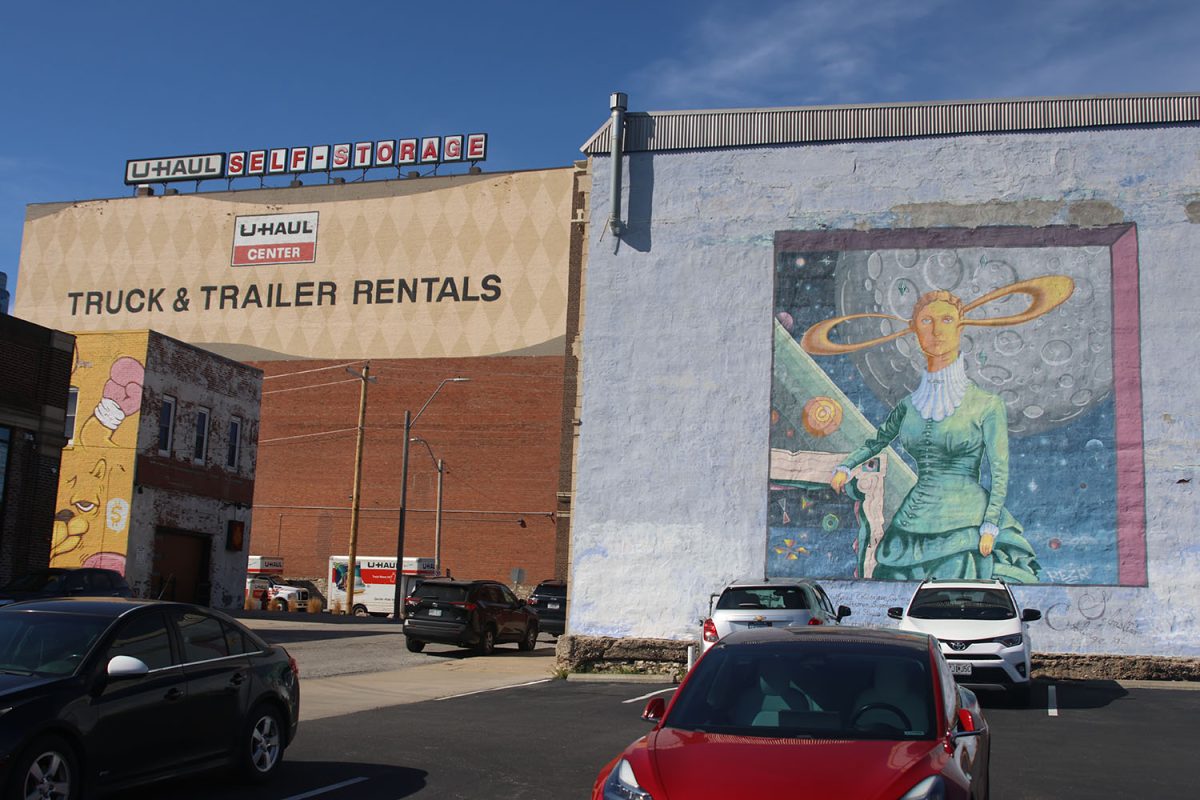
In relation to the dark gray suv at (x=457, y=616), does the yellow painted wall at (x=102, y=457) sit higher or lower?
higher

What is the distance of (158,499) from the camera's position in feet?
118

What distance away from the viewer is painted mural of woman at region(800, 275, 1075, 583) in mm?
20328

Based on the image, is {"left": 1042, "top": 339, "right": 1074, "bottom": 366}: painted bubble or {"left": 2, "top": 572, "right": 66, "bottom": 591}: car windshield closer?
{"left": 1042, "top": 339, "right": 1074, "bottom": 366}: painted bubble

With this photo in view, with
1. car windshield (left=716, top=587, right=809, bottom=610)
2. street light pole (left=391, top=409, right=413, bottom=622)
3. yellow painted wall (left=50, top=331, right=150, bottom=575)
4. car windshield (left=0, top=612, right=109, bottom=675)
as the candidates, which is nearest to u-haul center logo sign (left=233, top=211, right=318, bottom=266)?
street light pole (left=391, top=409, right=413, bottom=622)

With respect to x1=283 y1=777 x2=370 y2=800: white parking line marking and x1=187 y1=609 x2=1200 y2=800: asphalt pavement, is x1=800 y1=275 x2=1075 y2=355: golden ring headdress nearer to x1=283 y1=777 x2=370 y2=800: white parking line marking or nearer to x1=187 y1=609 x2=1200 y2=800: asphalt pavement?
x1=187 y1=609 x2=1200 y2=800: asphalt pavement

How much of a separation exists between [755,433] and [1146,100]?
355 inches

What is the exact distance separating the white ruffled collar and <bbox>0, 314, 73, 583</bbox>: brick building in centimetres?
1708

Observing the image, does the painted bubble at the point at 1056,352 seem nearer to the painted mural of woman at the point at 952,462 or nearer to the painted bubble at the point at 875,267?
the painted mural of woman at the point at 952,462

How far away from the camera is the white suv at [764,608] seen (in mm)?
16609

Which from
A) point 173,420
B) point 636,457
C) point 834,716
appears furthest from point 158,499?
point 834,716

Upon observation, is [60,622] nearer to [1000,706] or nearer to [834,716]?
[834,716]

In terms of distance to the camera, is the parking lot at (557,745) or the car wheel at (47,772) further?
the parking lot at (557,745)

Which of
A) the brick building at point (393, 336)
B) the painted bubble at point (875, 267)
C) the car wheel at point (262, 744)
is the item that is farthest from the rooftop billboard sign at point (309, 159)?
the car wheel at point (262, 744)

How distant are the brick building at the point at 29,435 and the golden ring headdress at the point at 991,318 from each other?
1517 centimetres
